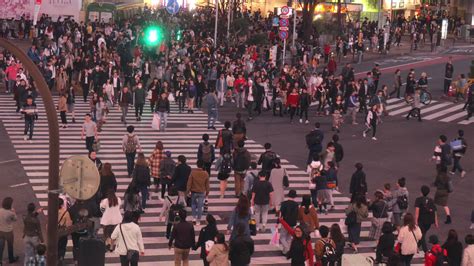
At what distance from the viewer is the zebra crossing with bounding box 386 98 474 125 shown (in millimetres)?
36062

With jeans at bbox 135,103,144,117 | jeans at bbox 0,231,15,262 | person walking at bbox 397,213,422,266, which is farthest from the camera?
jeans at bbox 135,103,144,117

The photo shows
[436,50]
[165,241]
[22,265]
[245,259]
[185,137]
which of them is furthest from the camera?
[436,50]

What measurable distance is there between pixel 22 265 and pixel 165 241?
3138 millimetres

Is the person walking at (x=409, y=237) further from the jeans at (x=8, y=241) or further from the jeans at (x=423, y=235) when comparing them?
the jeans at (x=8, y=241)

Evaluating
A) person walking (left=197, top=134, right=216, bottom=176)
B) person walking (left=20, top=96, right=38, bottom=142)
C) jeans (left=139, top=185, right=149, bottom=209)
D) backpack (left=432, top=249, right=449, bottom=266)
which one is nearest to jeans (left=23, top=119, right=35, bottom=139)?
person walking (left=20, top=96, right=38, bottom=142)

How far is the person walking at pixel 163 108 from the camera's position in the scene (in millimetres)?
30109

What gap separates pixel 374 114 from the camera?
100.0 ft

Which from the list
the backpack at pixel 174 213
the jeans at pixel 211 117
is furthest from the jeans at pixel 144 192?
the jeans at pixel 211 117

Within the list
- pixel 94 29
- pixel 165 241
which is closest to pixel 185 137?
pixel 165 241

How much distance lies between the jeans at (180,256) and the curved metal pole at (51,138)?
15.8ft

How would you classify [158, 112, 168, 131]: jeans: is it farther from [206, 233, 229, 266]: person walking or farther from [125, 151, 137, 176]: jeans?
[206, 233, 229, 266]: person walking

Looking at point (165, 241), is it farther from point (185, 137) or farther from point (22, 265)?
point (185, 137)

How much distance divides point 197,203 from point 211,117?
11.4 meters

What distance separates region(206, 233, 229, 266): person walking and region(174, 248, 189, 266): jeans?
3.58ft
